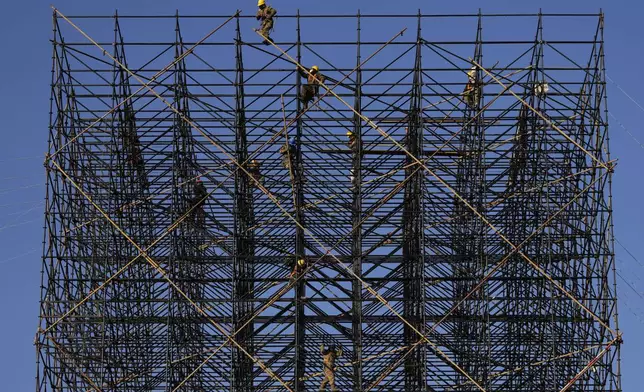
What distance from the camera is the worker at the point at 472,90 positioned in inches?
2731

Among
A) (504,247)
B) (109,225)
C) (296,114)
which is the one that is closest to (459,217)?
(504,247)

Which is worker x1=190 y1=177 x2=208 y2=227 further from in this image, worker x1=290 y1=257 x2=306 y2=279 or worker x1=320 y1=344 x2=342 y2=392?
worker x1=320 y1=344 x2=342 y2=392

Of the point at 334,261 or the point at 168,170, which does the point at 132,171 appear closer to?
the point at 168,170

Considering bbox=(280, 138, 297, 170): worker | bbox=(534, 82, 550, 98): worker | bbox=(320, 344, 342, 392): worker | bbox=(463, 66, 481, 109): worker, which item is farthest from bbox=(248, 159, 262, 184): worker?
bbox=(534, 82, 550, 98): worker

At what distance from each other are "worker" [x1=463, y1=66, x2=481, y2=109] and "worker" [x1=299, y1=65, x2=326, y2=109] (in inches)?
183

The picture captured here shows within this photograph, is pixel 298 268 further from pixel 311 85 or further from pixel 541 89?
pixel 541 89

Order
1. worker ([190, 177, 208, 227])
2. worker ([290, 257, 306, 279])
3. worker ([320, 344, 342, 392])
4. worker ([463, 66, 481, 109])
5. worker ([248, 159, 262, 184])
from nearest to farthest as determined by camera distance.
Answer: worker ([320, 344, 342, 392]), worker ([290, 257, 306, 279]), worker ([463, 66, 481, 109]), worker ([248, 159, 262, 184]), worker ([190, 177, 208, 227])

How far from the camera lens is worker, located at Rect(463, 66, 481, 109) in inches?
2731

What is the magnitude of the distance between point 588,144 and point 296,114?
9.33 meters

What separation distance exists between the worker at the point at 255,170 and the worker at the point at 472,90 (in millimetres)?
7047

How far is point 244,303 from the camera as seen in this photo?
71188mm

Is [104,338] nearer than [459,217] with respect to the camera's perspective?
Yes

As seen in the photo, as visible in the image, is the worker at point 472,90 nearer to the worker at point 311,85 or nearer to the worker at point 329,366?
the worker at point 311,85

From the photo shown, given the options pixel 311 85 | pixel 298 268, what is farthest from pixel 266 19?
pixel 298 268
